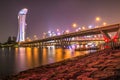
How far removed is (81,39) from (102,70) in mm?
136818

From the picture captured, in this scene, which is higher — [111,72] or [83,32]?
[83,32]

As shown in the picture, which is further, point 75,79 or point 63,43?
point 63,43

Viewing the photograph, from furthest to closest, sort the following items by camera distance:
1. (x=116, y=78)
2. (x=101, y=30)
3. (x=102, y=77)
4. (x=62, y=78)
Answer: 1. (x=101, y=30)
2. (x=62, y=78)
3. (x=102, y=77)
4. (x=116, y=78)

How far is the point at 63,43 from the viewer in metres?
163

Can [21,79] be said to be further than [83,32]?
No

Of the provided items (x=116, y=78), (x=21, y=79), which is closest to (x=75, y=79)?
(x=116, y=78)

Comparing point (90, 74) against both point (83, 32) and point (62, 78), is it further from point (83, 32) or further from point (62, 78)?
point (83, 32)

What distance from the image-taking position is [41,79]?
54.9 ft

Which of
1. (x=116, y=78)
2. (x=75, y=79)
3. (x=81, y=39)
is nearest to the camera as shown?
(x=116, y=78)

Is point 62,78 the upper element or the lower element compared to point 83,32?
lower

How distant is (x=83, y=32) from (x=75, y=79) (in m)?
84.2

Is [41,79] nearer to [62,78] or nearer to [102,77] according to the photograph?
[62,78]

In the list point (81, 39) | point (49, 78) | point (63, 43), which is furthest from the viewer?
point (63, 43)

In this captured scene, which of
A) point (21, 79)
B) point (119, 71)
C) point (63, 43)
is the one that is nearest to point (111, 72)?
point (119, 71)
